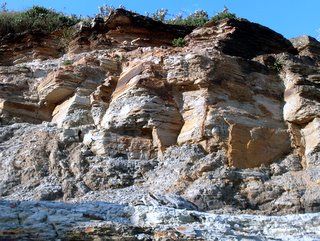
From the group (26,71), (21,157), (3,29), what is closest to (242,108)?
(21,157)

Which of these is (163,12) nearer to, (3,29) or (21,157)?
(3,29)

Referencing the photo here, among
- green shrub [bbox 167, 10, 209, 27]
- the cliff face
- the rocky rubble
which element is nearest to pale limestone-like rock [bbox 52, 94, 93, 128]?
the cliff face

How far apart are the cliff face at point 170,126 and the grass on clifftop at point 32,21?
247 centimetres

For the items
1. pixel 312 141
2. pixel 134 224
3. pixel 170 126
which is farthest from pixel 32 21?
pixel 134 224

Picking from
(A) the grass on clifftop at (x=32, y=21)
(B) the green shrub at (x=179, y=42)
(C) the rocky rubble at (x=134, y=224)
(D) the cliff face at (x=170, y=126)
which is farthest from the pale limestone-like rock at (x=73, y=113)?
(A) the grass on clifftop at (x=32, y=21)

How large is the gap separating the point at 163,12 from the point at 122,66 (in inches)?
254

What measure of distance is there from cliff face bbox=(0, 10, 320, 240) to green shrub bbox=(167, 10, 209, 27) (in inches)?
103

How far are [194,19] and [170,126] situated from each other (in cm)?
691

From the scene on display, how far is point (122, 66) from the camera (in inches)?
523

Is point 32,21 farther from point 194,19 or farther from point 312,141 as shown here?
point 312,141

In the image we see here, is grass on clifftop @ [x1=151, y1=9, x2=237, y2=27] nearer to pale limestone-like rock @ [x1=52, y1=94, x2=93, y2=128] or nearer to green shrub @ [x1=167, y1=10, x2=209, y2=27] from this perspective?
green shrub @ [x1=167, y1=10, x2=209, y2=27]

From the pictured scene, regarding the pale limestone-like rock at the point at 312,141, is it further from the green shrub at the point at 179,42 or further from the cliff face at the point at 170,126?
the green shrub at the point at 179,42

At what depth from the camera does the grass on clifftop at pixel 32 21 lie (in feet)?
54.8

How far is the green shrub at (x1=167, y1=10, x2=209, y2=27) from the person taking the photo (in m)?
17.2
